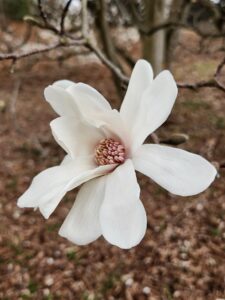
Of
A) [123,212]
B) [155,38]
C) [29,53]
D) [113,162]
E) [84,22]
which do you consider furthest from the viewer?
[155,38]

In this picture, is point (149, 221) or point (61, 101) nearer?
point (61, 101)

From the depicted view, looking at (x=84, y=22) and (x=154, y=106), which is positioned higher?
(x=154, y=106)

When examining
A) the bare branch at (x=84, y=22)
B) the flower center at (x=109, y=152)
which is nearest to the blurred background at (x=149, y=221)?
the bare branch at (x=84, y=22)

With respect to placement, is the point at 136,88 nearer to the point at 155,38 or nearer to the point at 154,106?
the point at 154,106

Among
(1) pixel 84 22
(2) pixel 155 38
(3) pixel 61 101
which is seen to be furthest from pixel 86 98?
(2) pixel 155 38

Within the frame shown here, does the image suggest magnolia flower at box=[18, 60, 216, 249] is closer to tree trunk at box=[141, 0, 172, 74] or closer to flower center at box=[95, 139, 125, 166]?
flower center at box=[95, 139, 125, 166]

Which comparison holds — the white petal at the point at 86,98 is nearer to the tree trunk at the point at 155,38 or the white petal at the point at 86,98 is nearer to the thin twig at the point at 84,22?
the thin twig at the point at 84,22

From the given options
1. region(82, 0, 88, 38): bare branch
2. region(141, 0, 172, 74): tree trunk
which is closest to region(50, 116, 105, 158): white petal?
region(82, 0, 88, 38): bare branch
